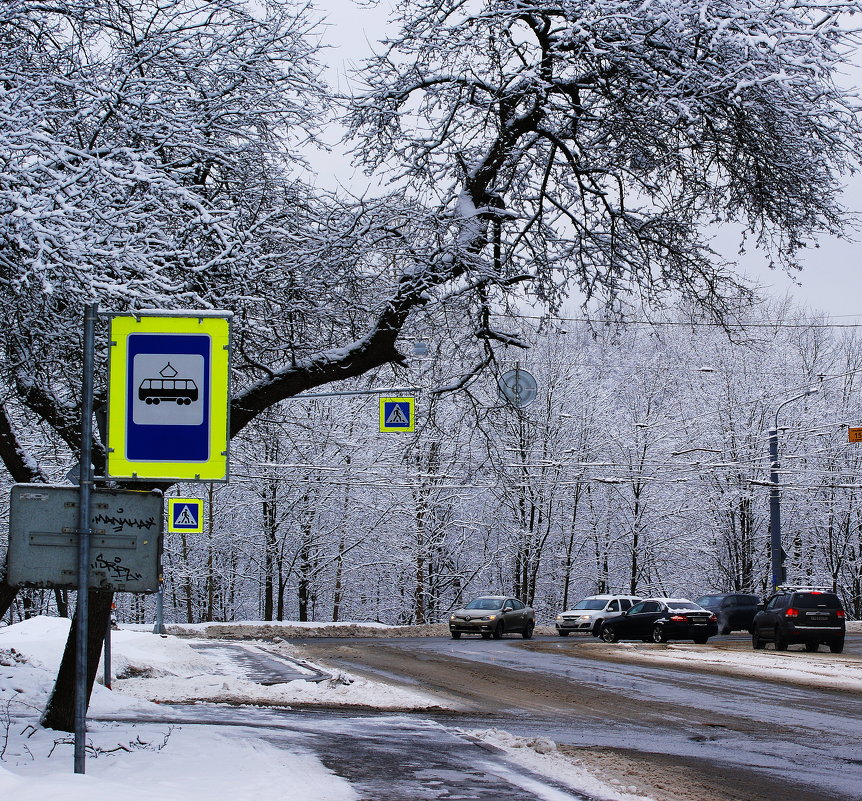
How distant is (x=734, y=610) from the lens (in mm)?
43000

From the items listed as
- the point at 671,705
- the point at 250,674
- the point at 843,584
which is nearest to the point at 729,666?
the point at 671,705

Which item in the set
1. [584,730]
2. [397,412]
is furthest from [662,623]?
[584,730]

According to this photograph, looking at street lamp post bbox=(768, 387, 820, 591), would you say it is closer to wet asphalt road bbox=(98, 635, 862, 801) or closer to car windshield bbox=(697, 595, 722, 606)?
car windshield bbox=(697, 595, 722, 606)

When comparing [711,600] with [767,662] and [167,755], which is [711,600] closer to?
[767,662]

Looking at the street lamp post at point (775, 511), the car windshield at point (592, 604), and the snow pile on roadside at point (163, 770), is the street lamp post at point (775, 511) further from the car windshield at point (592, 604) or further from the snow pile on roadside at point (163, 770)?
the snow pile on roadside at point (163, 770)

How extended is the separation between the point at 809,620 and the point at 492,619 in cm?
1098

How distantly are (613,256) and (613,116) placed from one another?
1.42m

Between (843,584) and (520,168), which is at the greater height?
(520,168)

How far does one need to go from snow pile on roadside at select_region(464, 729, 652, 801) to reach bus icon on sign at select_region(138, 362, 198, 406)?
165 inches

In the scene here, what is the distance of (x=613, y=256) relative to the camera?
10812 mm

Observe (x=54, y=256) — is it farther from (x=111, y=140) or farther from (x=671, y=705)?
(x=671, y=705)

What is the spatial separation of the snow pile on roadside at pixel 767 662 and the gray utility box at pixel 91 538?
14.8m

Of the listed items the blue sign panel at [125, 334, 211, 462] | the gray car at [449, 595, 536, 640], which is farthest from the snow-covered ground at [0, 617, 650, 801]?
the gray car at [449, 595, 536, 640]

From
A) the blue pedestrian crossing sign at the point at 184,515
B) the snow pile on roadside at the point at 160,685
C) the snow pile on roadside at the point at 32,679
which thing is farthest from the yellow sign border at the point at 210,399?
the blue pedestrian crossing sign at the point at 184,515
